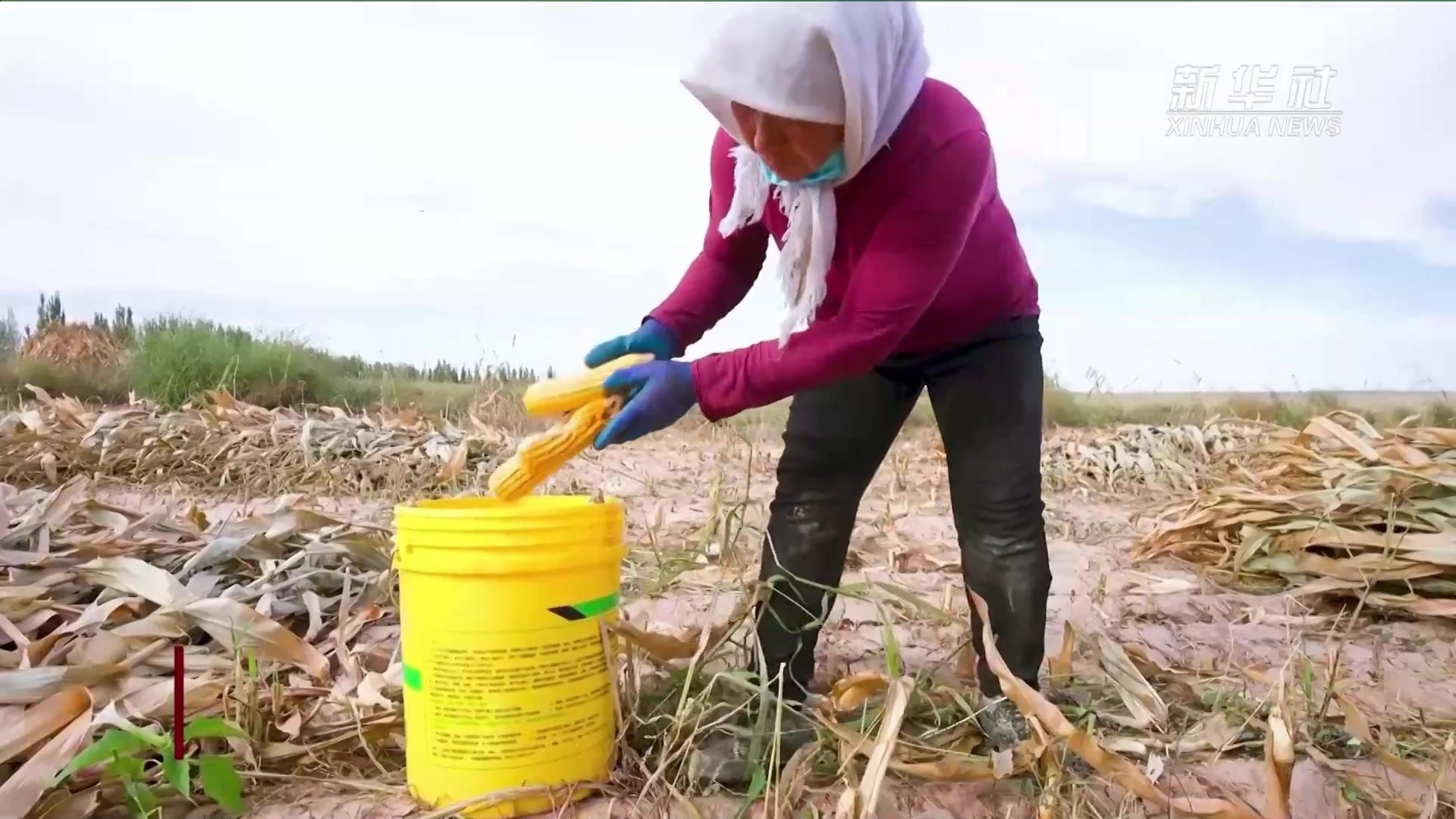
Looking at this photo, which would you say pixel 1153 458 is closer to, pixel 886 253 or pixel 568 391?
pixel 886 253

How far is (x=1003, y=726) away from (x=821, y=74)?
3.30 ft

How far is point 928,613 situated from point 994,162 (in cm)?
72

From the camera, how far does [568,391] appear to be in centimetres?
138

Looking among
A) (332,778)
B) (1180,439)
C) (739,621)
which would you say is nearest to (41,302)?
(332,778)

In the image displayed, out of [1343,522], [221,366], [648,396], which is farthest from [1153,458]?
[221,366]

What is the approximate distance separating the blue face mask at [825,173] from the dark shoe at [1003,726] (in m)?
0.82

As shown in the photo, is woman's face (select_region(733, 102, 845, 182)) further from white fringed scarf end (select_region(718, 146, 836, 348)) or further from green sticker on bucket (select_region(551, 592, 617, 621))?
green sticker on bucket (select_region(551, 592, 617, 621))

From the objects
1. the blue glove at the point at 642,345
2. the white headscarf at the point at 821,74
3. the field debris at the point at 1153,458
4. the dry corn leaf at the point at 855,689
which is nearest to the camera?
the white headscarf at the point at 821,74

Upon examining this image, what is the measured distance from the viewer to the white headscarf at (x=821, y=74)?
1.11 meters

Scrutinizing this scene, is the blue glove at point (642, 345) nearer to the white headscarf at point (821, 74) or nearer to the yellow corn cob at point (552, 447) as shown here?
the yellow corn cob at point (552, 447)

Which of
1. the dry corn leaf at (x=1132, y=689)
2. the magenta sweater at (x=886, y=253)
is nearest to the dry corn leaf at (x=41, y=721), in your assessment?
the magenta sweater at (x=886, y=253)

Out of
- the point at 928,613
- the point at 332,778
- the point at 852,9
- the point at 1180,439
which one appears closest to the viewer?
the point at 852,9

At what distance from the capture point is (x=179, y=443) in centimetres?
395

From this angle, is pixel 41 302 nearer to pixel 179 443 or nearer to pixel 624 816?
Result: pixel 179 443
